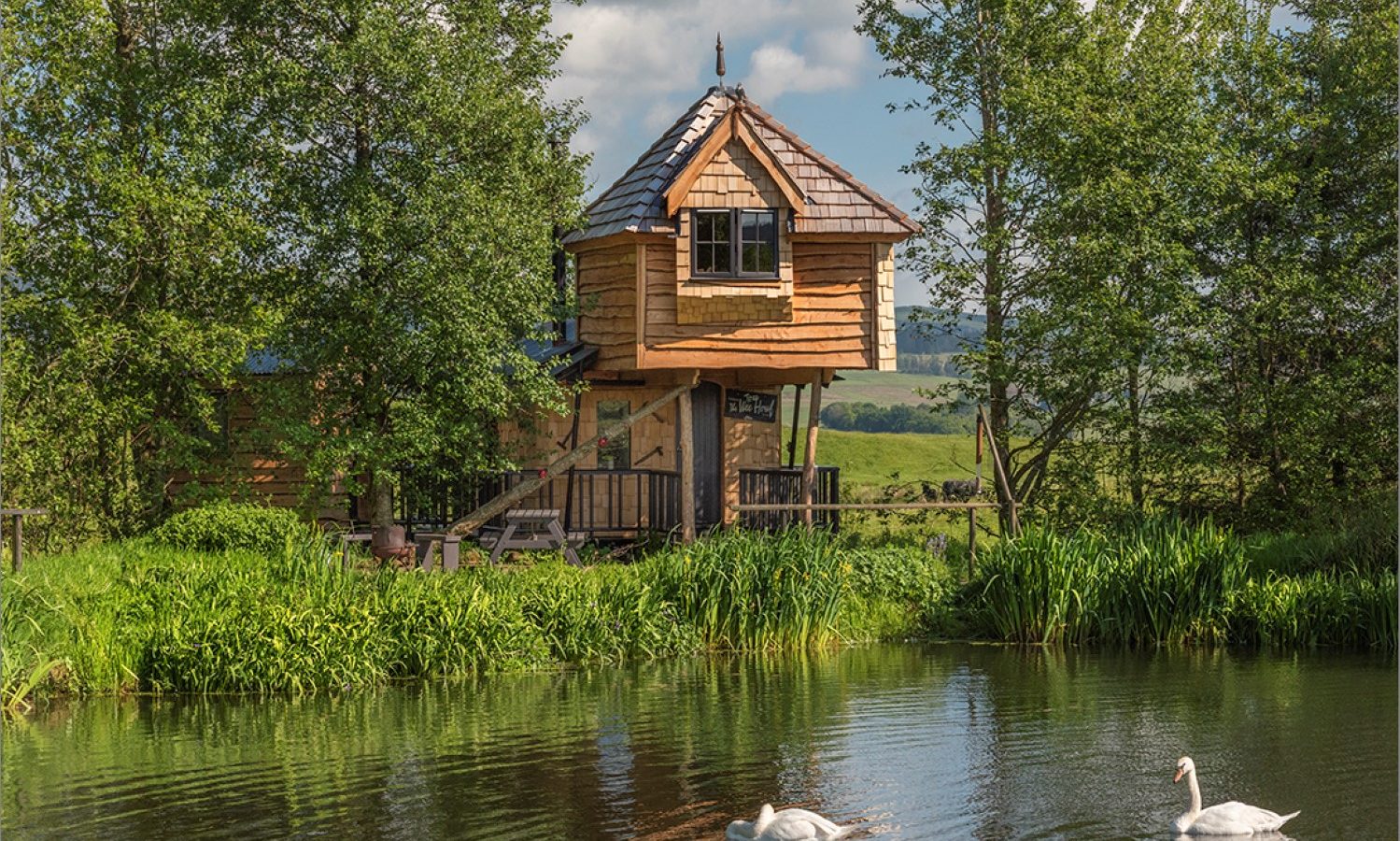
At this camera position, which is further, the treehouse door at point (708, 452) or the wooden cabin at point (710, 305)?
the treehouse door at point (708, 452)

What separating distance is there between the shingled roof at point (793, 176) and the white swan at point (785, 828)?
16.6 meters

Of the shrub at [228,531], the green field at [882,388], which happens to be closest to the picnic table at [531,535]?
the shrub at [228,531]

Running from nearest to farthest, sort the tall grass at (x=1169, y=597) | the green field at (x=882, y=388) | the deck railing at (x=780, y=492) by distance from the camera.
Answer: the tall grass at (x=1169, y=597)
the deck railing at (x=780, y=492)
the green field at (x=882, y=388)

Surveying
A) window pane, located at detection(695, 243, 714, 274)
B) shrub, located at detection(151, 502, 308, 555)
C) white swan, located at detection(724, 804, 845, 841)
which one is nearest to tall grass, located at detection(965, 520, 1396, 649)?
window pane, located at detection(695, 243, 714, 274)

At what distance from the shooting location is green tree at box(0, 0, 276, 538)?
995 inches

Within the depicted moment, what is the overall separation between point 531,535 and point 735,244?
6064 mm

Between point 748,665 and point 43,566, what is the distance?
882 centimetres

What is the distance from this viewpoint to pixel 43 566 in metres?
20.5

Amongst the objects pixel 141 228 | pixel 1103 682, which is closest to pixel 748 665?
pixel 1103 682

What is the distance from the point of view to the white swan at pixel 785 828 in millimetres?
11133

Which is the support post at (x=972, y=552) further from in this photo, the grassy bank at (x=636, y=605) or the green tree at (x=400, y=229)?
the green tree at (x=400, y=229)

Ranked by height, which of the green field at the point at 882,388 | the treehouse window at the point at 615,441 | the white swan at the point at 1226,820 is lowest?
the white swan at the point at 1226,820

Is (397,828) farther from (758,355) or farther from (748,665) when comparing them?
(758,355)

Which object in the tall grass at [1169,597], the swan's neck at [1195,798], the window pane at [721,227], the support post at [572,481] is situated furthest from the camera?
the support post at [572,481]
